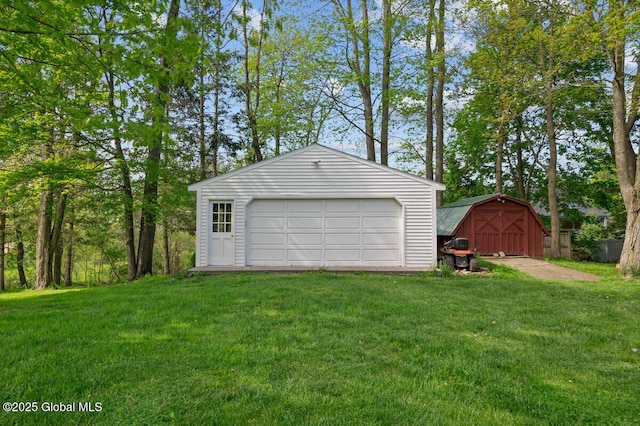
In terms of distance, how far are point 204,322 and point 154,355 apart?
1.18 meters

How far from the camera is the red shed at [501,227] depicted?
12.6 metres

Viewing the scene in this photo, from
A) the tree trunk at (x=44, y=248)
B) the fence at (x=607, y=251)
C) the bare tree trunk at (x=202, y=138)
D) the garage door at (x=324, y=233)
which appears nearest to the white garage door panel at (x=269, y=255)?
the garage door at (x=324, y=233)

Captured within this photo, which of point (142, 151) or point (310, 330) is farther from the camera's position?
point (142, 151)

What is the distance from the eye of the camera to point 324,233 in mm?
9570

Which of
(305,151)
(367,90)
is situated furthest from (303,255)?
(367,90)

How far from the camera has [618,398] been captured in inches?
98.4

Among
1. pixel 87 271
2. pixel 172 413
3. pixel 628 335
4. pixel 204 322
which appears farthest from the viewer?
pixel 87 271

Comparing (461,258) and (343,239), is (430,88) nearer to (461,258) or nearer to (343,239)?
(461,258)

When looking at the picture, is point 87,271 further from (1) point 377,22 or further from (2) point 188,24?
(2) point 188,24

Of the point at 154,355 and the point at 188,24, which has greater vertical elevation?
the point at 188,24

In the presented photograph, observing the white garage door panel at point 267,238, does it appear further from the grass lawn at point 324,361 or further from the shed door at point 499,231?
the shed door at point 499,231

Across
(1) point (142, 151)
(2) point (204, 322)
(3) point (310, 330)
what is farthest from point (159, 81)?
(1) point (142, 151)

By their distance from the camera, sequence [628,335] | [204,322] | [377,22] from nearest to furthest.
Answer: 1. [628,335]
2. [204,322]
3. [377,22]

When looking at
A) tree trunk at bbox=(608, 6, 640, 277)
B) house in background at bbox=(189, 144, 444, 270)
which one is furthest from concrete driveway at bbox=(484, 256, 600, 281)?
house in background at bbox=(189, 144, 444, 270)
